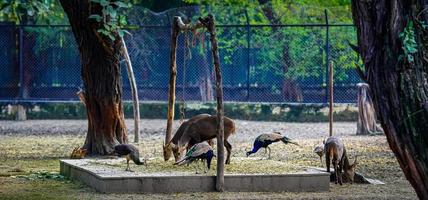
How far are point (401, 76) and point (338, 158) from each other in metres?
6.34

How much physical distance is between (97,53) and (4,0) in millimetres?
5129

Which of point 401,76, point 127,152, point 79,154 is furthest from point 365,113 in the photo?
point 401,76

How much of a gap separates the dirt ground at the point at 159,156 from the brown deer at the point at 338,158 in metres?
0.23

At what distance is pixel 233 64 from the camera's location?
97.0ft

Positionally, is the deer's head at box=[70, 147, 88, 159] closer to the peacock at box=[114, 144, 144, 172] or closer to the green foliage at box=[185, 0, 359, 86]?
the peacock at box=[114, 144, 144, 172]

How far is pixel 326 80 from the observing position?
29.1 metres

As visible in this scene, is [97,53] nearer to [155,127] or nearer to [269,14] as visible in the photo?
[155,127]

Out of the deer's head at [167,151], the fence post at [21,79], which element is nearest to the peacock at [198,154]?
the deer's head at [167,151]

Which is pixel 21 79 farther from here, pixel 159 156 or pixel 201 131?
pixel 201 131

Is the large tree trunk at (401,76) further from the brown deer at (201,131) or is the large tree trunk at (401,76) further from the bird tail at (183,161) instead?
the brown deer at (201,131)

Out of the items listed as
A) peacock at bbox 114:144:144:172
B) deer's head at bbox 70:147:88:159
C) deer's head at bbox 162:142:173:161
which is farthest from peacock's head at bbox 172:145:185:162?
deer's head at bbox 70:147:88:159

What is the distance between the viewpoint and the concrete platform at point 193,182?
13211 mm

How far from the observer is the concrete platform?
13.2 m

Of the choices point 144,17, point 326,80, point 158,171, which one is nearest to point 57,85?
point 144,17
